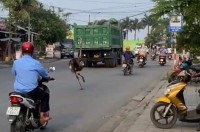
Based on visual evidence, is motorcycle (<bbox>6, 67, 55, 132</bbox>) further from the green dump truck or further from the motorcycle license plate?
the green dump truck

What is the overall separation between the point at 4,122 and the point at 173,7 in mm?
4350

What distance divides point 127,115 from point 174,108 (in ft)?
7.87

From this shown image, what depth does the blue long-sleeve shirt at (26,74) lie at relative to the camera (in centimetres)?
756

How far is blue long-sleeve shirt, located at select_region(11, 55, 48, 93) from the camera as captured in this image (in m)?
7.56

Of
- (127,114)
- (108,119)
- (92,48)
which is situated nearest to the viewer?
(108,119)

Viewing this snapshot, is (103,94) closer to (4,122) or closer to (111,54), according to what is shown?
(4,122)

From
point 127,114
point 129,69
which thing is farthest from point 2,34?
point 127,114

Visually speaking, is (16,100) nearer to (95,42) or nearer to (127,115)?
(127,115)

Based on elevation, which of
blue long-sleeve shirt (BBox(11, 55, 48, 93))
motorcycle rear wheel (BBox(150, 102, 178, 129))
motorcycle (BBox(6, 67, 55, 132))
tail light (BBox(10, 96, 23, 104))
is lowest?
motorcycle rear wheel (BBox(150, 102, 178, 129))

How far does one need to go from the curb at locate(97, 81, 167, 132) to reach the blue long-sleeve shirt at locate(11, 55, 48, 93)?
2110mm

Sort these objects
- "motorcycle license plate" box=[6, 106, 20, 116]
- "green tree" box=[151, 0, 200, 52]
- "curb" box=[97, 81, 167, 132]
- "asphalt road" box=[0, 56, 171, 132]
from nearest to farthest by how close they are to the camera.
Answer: "motorcycle license plate" box=[6, 106, 20, 116], "green tree" box=[151, 0, 200, 52], "curb" box=[97, 81, 167, 132], "asphalt road" box=[0, 56, 171, 132]

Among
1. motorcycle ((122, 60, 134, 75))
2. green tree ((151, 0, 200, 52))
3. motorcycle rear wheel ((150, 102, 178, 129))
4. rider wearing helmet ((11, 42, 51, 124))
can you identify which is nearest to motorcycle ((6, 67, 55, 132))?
rider wearing helmet ((11, 42, 51, 124))

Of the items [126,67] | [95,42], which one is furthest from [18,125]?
[95,42]

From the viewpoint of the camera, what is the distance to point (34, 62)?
25.3ft
